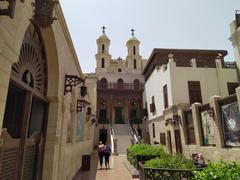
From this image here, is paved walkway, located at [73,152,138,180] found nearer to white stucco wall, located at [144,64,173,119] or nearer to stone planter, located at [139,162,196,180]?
stone planter, located at [139,162,196,180]

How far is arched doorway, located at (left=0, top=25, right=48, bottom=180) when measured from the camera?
323 cm

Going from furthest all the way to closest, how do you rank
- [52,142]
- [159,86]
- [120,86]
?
1. [120,86]
2. [159,86]
3. [52,142]

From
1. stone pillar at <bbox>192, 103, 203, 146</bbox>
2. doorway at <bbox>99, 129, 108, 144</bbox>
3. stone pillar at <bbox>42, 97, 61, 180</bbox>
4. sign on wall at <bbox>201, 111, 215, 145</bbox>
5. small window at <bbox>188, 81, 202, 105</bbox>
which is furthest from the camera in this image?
doorway at <bbox>99, 129, 108, 144</bbox>

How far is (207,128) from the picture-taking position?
9953 millimetres

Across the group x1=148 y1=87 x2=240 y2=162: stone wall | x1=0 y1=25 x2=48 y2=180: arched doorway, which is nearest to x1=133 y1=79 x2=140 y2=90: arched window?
x1=148 y1=87 x2=240 y2=162: stone wall

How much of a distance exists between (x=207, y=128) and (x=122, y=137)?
526 inches

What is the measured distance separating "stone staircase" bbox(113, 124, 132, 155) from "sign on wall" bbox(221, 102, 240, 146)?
39.3 feet

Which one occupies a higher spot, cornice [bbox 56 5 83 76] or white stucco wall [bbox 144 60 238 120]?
white stucco wall [bbox 144 60 238 120]

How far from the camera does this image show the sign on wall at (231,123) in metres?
7.86

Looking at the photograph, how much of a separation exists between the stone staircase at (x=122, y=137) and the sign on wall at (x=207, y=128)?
33.6 feet

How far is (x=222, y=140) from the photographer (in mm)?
8664

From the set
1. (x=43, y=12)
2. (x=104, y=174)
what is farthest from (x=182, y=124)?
(x=43, y=12)

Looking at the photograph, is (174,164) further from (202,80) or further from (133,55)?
(133,55)

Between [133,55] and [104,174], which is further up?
[133,55]
